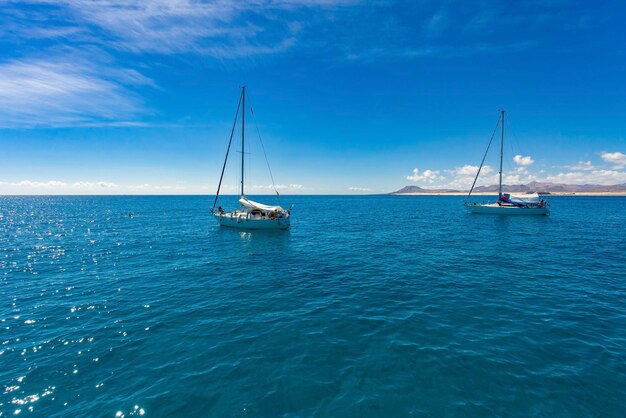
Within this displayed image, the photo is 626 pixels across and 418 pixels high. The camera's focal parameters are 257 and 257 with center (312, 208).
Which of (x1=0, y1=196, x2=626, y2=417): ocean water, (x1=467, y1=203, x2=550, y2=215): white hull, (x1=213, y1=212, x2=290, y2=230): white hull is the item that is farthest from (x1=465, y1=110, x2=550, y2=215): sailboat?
(x1=213, y1=212, x2=290, y2=230): white hull

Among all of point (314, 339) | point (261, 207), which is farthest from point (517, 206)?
point (314, 339)

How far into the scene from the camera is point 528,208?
58.8 m

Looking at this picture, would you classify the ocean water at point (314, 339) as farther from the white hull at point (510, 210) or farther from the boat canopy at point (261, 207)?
the white hull at point (510, 210)

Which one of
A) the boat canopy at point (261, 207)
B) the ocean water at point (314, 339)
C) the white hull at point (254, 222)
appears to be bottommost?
the ocean water at point (314, 339)

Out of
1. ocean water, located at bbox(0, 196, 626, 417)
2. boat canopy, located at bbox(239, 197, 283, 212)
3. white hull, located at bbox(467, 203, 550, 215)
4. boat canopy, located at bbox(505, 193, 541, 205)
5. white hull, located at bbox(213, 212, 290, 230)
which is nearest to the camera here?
ocean water, located at bbox(0, 196, 626, 417)

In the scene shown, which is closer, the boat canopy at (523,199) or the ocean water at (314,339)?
the ocean water at (314,339)

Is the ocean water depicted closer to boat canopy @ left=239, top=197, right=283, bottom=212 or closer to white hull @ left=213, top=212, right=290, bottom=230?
white hull @ left=213, top=212, right=290, bottom=230

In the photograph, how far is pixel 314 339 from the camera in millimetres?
10148

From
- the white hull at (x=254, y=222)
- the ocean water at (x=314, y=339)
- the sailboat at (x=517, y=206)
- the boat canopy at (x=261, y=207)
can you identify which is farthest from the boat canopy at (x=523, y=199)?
the boat canopy at (x=261, y=207)

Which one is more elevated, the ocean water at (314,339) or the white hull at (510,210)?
the white hull at (510,210)

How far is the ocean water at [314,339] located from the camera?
7137 mm

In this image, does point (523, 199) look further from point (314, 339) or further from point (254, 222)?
point (314, 339)

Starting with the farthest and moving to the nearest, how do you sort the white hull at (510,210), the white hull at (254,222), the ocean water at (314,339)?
1. the white hull at (510,210)
2. the white hull at (254,222)
3. the ocean water at (314,339)

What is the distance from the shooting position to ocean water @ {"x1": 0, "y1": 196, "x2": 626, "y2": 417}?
7.14m
